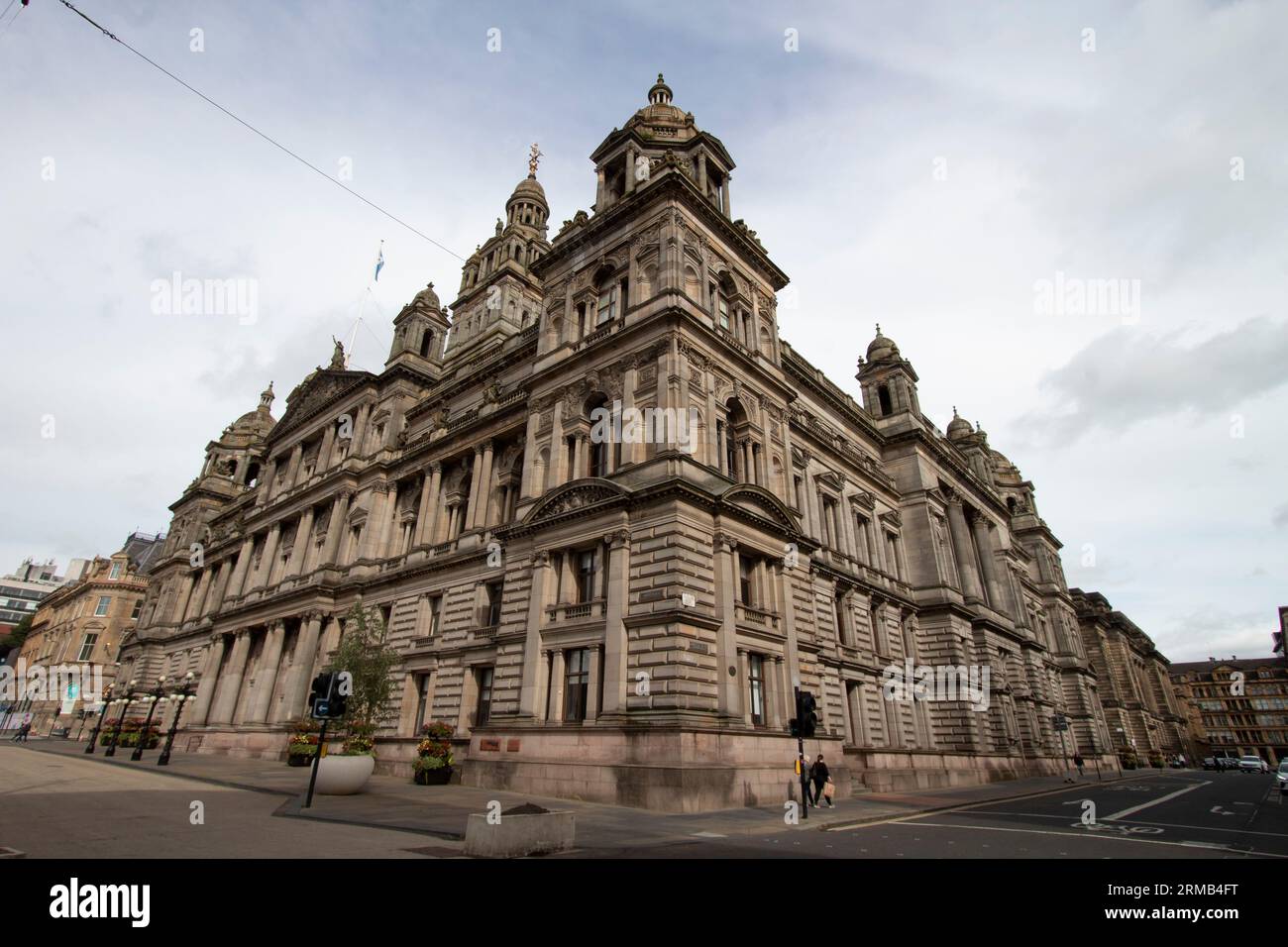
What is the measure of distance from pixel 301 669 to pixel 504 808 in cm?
2342

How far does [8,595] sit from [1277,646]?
25145cm

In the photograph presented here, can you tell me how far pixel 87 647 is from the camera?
225ft

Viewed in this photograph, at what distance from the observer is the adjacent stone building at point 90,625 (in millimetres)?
66562

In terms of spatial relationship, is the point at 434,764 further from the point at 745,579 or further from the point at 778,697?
the point at 745,579

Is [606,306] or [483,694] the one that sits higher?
[606,306]

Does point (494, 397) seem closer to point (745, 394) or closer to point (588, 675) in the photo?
point (745, 394)

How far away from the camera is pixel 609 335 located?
85.0 feet

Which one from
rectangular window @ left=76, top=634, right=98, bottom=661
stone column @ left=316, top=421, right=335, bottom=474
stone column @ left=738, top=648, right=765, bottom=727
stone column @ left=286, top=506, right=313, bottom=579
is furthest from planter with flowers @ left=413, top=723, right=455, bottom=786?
rectangular window @ left=76, top=634, right=98, bottom=661

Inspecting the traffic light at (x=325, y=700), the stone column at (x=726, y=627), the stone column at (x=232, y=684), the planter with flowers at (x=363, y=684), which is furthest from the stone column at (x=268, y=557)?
the stone column at (x=726, y=627)

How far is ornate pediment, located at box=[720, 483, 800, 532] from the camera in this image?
73.9ft

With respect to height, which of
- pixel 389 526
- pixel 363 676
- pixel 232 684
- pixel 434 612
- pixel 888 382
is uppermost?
pixel 888 382

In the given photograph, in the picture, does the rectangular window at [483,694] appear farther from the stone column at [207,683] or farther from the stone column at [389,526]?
the stone column at [207,683]

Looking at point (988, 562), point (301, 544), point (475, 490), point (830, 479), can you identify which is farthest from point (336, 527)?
point (988, 562)

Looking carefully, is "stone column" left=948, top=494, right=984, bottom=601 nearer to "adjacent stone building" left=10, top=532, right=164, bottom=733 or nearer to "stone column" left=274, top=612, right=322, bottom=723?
"stone column" left=274, top=612, right=322, bottom=723
